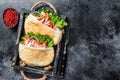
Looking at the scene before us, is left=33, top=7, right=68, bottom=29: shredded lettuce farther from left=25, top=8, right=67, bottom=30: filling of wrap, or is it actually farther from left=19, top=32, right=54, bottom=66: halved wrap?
left=19, top=32, right=54, bottom=66: halved wrap

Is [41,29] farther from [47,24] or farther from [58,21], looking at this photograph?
[58,21]

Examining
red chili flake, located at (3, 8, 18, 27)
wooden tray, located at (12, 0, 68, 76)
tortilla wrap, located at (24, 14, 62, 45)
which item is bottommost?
wooden tray, located at (12, 0, 68, 76)

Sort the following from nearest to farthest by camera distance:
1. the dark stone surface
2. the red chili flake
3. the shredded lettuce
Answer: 1. the shredded lettuce
2. the dark stone surface
3. the red chili flake

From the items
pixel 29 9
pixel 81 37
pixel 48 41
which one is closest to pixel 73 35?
pixel 81 37

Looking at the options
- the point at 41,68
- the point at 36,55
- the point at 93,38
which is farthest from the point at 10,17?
the point at 93,38

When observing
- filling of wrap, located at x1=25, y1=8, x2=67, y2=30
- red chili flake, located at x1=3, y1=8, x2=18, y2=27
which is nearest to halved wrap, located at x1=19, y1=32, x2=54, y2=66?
filling of wrap, located at x1=25, y1=8, x2=67, y2=30

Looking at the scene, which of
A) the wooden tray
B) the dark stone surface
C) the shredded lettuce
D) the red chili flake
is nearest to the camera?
the shredded lettuce

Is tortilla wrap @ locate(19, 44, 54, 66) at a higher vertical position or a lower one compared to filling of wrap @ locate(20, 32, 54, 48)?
lower

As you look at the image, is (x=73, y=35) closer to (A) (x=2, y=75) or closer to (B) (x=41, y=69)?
(B) (x=41, y=69)

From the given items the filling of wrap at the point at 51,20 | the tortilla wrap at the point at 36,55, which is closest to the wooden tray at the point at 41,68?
the tortilla wrap at the point at 36,55
